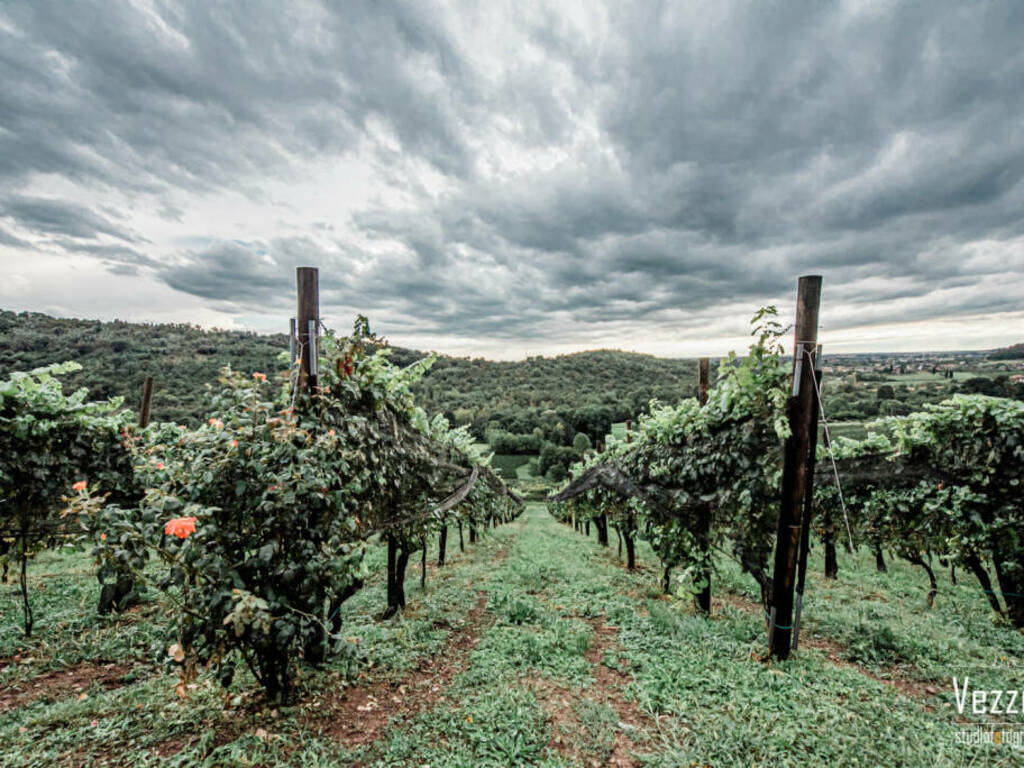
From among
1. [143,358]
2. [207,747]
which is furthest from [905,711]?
[143,358]

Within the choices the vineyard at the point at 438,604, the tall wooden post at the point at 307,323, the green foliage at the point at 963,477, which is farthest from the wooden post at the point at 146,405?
the green foliage at the point at 963,477

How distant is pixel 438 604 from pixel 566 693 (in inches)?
132

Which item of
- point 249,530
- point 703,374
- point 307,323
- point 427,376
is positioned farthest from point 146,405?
point 427,376

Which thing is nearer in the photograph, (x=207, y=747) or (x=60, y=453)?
(x=207, y=747)

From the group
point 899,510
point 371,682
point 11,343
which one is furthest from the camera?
point 11,343

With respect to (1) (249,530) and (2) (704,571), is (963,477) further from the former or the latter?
(1) (249,530)

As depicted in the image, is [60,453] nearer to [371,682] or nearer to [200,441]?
[200,441]

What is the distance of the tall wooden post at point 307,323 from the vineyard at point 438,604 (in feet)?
0.08

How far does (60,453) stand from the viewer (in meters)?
4.86

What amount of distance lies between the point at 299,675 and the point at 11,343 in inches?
1885

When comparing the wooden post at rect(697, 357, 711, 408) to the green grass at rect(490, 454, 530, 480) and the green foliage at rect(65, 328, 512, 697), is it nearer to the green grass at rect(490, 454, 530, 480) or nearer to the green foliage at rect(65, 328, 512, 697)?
the green foliage at rect(65, 328, 512, 697)

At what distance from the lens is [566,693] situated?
3.67 m

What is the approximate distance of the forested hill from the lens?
100ft

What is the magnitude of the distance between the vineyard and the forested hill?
6.46 ft
